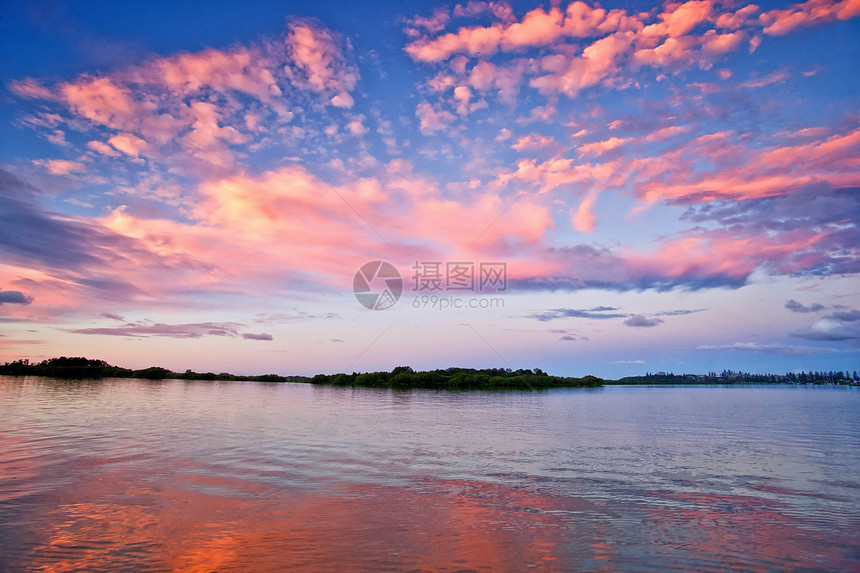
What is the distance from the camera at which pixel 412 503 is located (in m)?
13.2

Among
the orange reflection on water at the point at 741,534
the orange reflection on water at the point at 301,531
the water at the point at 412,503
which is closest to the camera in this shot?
the orange reflection on water at the point at 301,531

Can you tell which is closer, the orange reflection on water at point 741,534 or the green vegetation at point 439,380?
the orange reflection on water at point 741,534

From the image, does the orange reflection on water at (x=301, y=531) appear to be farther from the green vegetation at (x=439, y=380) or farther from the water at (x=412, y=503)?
the green vegetation at (x=439, y=380)

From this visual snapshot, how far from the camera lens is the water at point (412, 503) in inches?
370

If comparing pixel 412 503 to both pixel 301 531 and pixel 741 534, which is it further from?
pixel 741 534

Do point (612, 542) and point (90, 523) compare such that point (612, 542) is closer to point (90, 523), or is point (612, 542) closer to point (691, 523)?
point (691, 523)

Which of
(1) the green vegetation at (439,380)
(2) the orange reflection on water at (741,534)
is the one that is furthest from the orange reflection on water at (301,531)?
(1) the green vegetation at (439,380)

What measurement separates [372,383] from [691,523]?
15041cm

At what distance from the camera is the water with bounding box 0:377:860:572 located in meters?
9.40

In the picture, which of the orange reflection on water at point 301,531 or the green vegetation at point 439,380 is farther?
the green vegetation at point 439,380

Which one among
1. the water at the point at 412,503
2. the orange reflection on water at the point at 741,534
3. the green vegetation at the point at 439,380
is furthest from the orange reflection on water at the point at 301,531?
the green vegetation at the point at 439,380

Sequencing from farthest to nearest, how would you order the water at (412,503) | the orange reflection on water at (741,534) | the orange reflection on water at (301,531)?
the orange reflection on water at (741,534) → the water at (412,503) → the orange reflection on water at (301,531)

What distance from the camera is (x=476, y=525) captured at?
11.4 meters

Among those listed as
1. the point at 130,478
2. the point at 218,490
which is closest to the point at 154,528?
the point at 218,490
